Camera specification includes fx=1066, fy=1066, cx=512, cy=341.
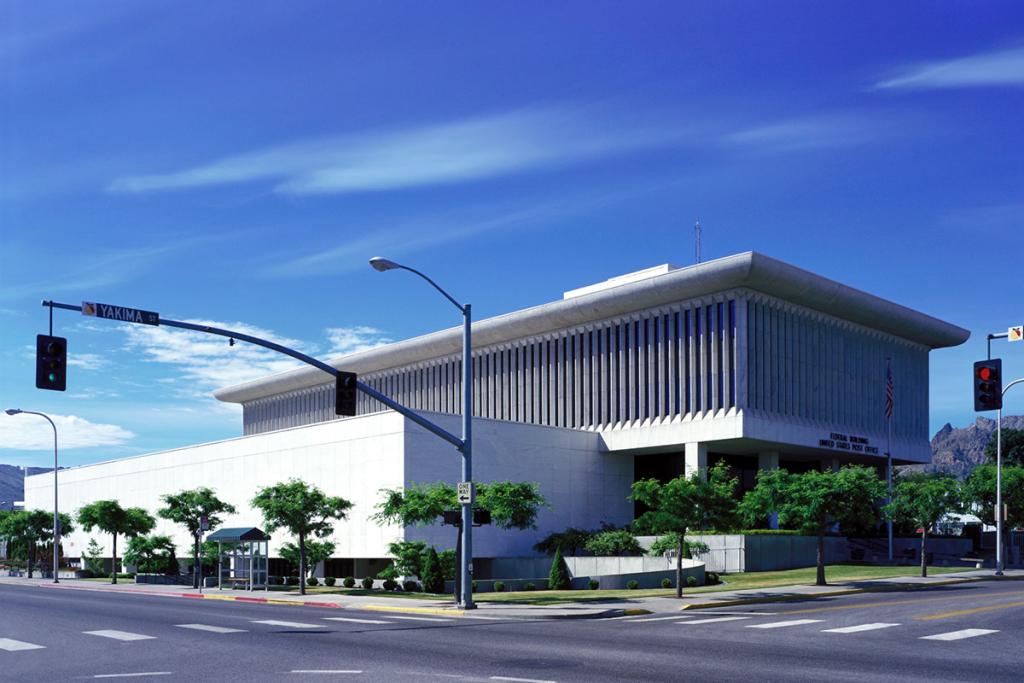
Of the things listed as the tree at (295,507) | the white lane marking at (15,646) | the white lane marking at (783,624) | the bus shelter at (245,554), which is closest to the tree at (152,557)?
the bus shelter at (245,554)

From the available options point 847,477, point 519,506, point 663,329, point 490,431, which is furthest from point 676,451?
point 519,506

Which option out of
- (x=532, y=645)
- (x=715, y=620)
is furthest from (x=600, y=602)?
(x=532, y=645)

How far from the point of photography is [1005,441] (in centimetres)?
12019

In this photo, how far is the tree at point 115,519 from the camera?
70.4 meters

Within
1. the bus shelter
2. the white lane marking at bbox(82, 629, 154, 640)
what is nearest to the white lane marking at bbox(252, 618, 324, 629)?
the white lane marking at bbox(82, 629, 154, 640)

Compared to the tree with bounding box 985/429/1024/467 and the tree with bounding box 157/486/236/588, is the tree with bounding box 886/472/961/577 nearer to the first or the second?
the tree with bounding box 157/486/236/588

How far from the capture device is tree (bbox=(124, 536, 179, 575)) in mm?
73000

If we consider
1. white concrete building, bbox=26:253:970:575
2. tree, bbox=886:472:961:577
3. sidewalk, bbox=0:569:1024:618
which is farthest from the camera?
white concrete building, bbox=26:253:970:575

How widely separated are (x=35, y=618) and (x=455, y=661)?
18.1 metres

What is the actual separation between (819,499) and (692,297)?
26703 mm

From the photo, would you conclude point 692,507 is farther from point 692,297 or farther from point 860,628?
point 692,297

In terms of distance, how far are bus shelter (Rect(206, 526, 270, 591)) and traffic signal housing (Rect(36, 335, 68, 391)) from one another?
29.0 meters

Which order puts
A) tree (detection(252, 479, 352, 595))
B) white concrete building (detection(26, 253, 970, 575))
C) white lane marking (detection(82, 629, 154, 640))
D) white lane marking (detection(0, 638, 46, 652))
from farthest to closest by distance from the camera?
white concrete building (detection(26, 253, 970, 575)) → tree (detection(252, 479, 352, 595)) → white lane marking (detection(82, 629, 154, 640)) → white lane marking (detection(0, 638, 46, 652))

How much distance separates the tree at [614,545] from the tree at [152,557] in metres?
30.5
